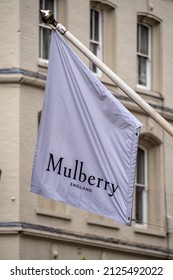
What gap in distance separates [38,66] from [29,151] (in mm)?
2176

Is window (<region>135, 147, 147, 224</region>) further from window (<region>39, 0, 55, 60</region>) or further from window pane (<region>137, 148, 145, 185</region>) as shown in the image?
window (<region>39, 0, 55, 60</region>)

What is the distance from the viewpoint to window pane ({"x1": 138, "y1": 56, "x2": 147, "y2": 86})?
46594mm

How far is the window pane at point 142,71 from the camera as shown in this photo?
153 ft

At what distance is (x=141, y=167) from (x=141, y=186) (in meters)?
0.52

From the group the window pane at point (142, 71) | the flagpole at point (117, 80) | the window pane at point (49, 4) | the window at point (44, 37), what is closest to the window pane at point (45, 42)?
the window at point (44, 37)

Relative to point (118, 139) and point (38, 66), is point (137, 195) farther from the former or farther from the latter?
point (118, 139)

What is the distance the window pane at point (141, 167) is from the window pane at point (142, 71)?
185 centimetres

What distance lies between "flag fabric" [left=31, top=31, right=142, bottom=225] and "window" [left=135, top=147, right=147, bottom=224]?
16001mm

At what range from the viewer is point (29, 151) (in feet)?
139

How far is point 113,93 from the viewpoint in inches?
1774

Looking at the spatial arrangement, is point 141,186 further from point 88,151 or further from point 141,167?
point 88,151

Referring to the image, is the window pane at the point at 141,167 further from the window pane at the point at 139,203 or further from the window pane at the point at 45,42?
the window pane at the point at 45,42

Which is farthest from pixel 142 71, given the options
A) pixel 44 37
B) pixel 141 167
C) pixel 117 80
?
pixel 117 80
